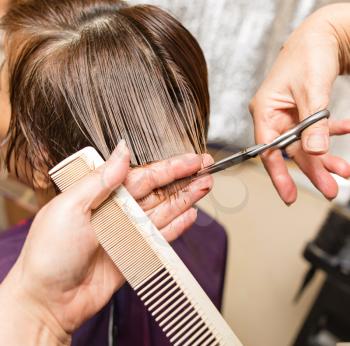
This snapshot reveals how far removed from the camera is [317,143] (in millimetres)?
578

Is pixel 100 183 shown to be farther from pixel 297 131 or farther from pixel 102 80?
pixel 297 131

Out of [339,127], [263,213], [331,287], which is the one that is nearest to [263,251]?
[263,213]

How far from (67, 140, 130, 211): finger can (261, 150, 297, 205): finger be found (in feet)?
0.94

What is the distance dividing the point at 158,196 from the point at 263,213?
0.50 meters

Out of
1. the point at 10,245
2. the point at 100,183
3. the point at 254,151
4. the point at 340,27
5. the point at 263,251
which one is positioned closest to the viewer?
the point at 100,183

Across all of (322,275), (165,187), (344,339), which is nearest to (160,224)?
(165,187)

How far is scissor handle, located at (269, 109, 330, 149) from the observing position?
61 centimetres

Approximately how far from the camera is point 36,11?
2.27 ft

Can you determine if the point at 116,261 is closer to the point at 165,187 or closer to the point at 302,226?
the point at 165,187

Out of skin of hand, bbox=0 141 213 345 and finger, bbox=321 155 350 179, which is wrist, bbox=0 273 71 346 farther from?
finger, bbox=321 155 350 179

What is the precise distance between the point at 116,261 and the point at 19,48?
410mm

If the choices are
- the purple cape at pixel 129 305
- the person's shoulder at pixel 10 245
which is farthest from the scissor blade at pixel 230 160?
the person's shoulder at pixel 10 245

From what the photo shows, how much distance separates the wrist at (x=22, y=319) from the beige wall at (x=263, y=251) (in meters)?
0.37

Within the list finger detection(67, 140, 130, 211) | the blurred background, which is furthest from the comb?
the blurred background
